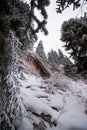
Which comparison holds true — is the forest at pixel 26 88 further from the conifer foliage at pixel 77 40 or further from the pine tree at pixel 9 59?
the conifer foliage at pixel 77 40

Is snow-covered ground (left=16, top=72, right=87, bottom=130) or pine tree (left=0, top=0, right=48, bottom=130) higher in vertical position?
pine tree (left=0, top=0, right=48, bottom=130)

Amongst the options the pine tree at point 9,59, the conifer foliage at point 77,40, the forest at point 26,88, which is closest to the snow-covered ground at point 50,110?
the forest at point 26,88

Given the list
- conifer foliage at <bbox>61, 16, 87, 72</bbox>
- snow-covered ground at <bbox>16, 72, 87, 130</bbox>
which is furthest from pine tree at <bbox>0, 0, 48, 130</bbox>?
conifer foliage at <bbox>61, 16, 87, 72</bbox>

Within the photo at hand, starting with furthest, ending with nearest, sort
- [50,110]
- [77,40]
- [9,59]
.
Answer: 1. [77,40]
2. [50,110]
3. [9,59]

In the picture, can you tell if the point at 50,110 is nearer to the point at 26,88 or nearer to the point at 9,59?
the point at 26,88

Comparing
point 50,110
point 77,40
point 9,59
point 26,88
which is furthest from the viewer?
point 77,40

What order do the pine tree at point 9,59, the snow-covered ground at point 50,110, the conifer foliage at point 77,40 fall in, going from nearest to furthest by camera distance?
the pine tree at point 9,59 < the snow-covered ground at point 50,110 < the conifer foliage at point 77,40

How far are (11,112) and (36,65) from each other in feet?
37.3

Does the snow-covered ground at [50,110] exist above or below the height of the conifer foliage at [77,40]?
below

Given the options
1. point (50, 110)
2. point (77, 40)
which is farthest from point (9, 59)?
point (77, 40)

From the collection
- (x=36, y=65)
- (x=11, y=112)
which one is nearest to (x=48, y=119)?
(x=11, y=112)

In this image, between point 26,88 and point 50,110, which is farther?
point 26,88

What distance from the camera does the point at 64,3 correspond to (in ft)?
15.5

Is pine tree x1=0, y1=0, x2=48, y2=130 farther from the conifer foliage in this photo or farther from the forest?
the conifer foliage
